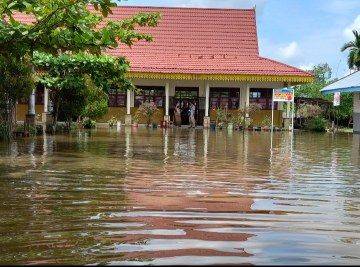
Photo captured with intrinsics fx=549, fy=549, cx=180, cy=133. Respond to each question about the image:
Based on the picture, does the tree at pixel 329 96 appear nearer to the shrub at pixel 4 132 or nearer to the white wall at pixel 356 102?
the white wall at pixel 356 102

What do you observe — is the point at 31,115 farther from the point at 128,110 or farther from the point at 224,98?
the point at 224,98

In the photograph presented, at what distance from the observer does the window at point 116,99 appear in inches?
1173

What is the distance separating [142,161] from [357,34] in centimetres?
4575

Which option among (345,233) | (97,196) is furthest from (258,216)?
(97,196)

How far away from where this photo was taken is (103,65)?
16.2 m

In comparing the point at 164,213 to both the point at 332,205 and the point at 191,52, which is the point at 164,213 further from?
the point at 191,52

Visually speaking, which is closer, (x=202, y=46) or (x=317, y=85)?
(x=202, y=46)

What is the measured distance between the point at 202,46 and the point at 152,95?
3.92 metres

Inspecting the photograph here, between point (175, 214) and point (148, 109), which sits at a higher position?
point (148, 109)

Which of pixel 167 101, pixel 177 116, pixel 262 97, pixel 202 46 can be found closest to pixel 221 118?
pixel 177 116

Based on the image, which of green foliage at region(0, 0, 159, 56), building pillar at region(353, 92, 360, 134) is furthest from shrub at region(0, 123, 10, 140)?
building pillar at region(353, 92, 360, 134)

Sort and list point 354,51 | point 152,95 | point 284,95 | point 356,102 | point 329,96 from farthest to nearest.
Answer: point 354,51 < point 329,96 < point 356,102 < point 152,95 < point 284,95

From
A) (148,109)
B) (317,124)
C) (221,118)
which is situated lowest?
(317,124)

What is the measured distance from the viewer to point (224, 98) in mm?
30172
